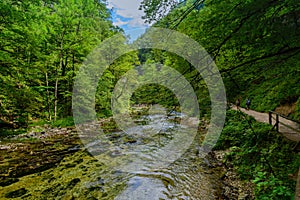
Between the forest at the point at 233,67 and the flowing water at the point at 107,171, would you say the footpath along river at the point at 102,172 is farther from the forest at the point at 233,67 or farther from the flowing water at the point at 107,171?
the forest at the point at 233,67

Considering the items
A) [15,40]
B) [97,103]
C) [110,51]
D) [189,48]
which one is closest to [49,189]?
[189,48]

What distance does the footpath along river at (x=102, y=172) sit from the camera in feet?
15.1

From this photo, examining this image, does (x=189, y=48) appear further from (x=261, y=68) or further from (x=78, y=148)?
(x=78, y=148)

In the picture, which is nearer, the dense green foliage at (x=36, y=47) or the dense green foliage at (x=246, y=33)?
the dense green foliage at (x=246, y=33)

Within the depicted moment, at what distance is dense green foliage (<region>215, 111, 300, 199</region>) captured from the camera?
12.1 feet

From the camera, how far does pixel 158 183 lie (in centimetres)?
511

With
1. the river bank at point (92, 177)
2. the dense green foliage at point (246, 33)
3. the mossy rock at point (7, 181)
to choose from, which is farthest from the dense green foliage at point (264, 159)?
the mossy rock at point (7, 181)

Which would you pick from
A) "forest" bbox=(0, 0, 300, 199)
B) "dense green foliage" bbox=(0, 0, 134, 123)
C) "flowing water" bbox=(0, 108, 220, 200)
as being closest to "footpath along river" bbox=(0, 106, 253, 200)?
"flowing water" bbox=(0, 108, 220, 200)

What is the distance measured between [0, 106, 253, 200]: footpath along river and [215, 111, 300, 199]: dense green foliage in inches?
28.5

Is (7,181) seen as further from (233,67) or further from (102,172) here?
(233,67)

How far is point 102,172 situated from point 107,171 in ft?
0.54

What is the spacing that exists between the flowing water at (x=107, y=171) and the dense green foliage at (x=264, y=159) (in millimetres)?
896

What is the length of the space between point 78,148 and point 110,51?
12121mm

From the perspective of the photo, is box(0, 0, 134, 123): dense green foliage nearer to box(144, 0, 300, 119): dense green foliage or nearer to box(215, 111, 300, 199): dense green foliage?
box(144, 0, 300, 119): dense green foliage
